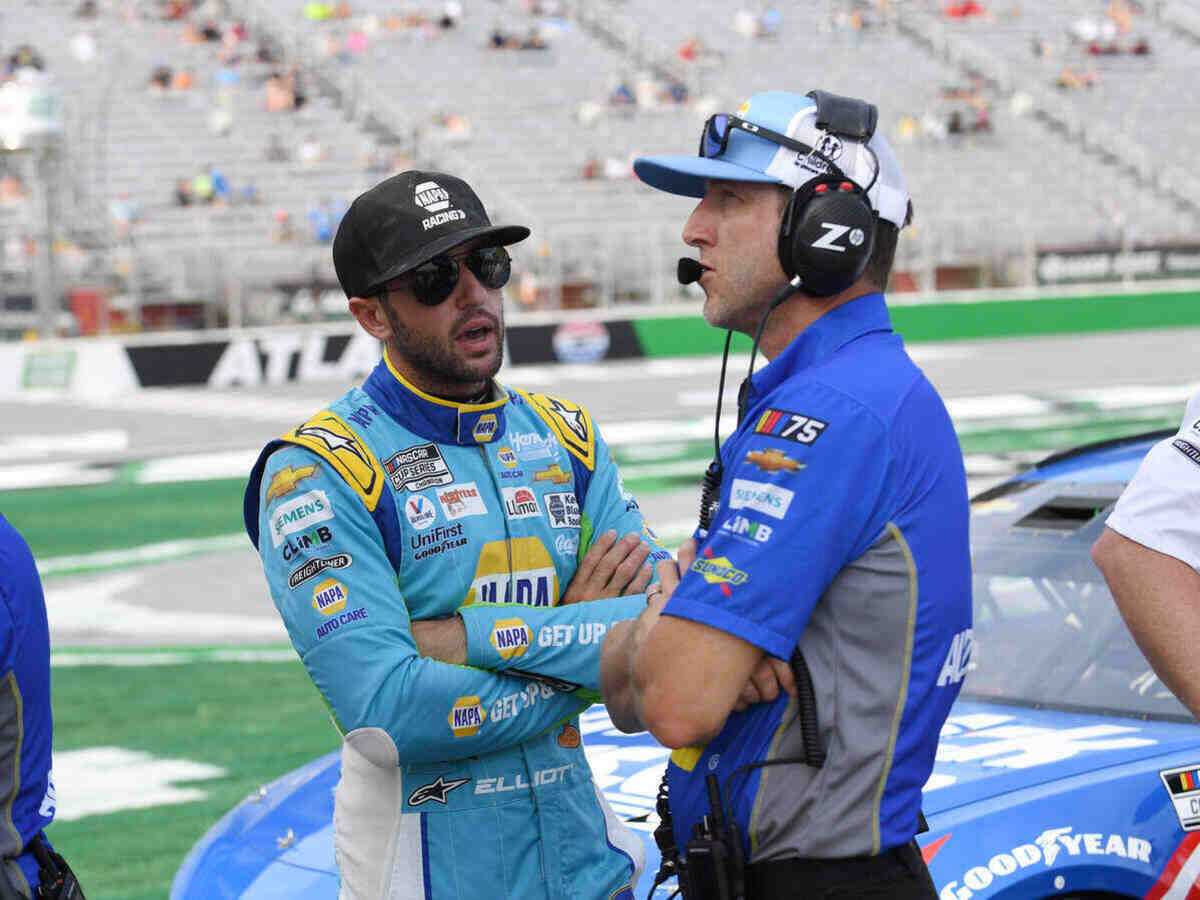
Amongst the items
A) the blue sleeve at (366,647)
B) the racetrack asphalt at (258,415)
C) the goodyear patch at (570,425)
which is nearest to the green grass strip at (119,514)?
the racetrack asphalt at (258,415)

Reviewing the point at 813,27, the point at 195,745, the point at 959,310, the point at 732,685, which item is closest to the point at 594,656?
the point at 732,685

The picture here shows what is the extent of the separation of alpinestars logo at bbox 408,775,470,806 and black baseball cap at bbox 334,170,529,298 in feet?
2.89

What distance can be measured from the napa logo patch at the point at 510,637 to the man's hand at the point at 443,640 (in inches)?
2.3

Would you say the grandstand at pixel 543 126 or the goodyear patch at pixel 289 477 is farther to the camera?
the grandstand at pixel 543 126

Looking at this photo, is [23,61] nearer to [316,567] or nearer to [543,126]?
[543,126]

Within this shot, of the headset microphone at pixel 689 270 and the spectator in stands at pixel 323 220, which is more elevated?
the headset microphone at pixel 689 270

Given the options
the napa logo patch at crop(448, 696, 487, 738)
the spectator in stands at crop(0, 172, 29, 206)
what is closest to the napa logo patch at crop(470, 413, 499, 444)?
the napa logo patch at crop(448, 696, 487, 738)

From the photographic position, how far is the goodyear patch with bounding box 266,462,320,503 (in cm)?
284

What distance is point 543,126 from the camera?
3086 centimetres

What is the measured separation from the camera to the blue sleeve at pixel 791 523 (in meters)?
2.27

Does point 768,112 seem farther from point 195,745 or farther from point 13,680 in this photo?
point 195,745

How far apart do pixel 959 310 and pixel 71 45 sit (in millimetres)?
15643

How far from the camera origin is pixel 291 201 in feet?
87.6

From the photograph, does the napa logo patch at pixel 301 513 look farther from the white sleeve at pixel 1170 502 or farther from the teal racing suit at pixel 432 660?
the white sleeve at pixel 1170 502
